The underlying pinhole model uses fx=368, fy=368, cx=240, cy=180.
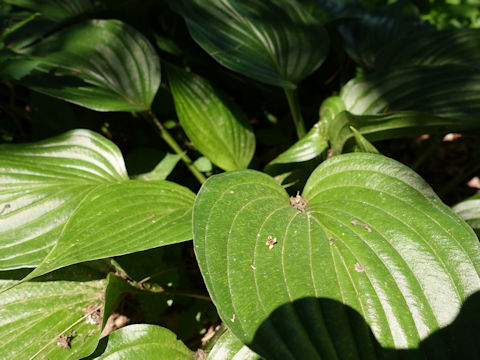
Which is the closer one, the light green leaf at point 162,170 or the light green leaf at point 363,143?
the light green leaf at point 363,143

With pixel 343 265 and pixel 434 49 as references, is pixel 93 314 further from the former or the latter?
pixel 434 49

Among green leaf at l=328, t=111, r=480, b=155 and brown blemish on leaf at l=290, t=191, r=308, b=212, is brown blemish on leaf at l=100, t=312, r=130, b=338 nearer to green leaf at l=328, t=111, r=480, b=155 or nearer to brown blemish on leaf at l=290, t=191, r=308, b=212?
brown blemish on leaf at l=290, t=191, r=308, b=212

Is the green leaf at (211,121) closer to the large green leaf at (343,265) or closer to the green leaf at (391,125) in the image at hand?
the green leaf at (391,125)

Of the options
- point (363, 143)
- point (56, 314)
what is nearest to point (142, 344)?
point (56, 314)

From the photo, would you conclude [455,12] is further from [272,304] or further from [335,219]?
[272,304]

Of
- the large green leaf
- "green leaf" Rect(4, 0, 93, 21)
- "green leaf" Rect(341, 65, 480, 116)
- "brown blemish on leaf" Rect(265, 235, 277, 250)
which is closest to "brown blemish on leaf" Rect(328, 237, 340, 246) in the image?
the large green leaf

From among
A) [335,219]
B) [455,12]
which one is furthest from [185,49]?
[455,12]

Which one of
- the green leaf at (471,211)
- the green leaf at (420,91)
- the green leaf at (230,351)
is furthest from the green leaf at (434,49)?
the green leaf at (230,351)
